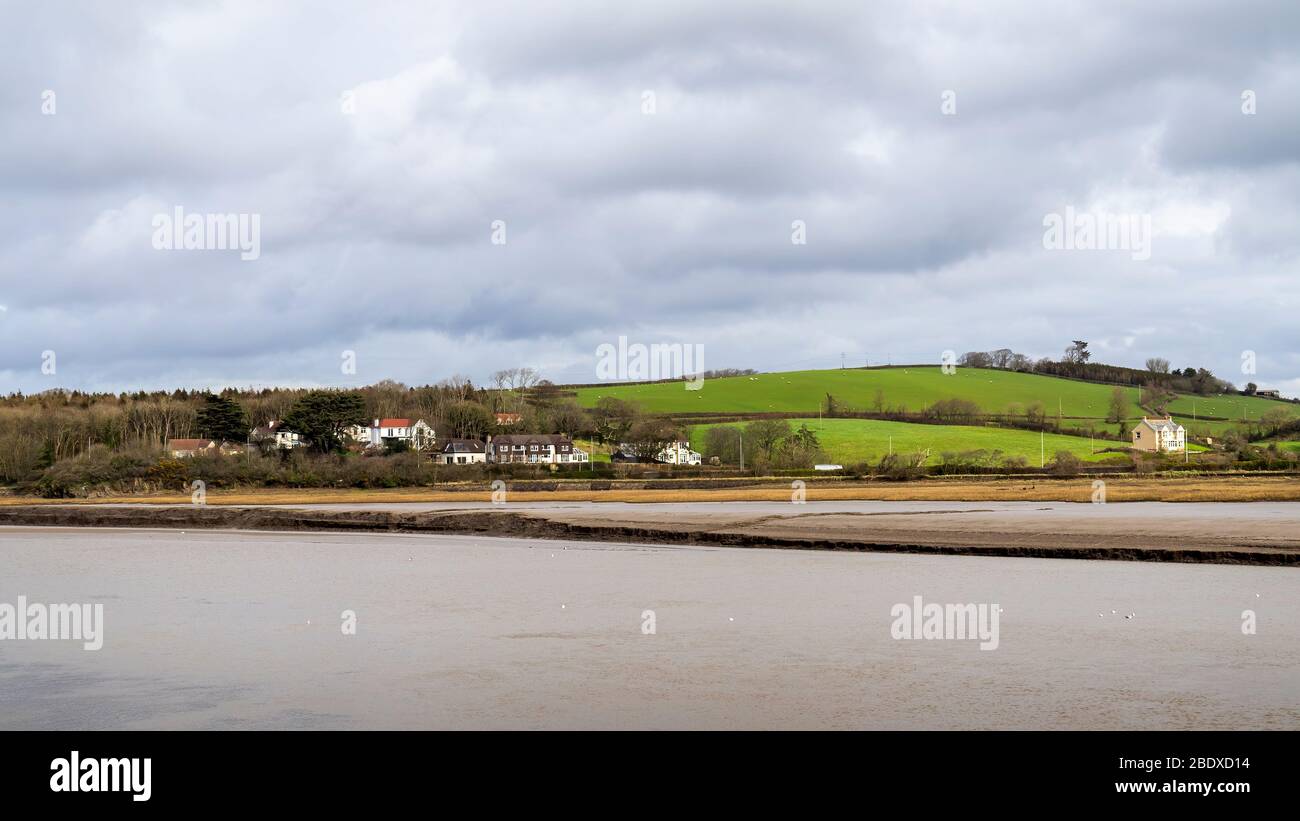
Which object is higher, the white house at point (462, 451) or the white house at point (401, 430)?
the white house at point (401, 430)

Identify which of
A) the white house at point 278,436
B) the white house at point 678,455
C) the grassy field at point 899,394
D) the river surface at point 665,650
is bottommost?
the river surface at point 665,650

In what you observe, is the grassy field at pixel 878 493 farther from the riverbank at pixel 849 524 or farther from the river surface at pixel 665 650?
the river surface at pixel 665 650

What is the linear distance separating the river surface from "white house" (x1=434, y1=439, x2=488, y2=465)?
73.8 meters

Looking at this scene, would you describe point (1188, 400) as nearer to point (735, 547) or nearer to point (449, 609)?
point (735, 547)

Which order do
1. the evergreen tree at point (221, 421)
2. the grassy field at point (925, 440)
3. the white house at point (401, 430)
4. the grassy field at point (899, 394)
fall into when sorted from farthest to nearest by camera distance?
the grassy field at point (899, 394)
the white house at point (401, 430)
the evergreen tree at point (221, 421)
the grassy field at point (925, 440)

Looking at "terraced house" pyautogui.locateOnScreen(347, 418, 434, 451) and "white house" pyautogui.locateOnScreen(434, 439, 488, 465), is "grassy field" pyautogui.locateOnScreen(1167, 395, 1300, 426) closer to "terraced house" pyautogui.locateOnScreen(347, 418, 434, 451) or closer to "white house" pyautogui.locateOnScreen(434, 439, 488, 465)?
"white house" pyautogui.locateOnScreen(434, 439, 488, 465)

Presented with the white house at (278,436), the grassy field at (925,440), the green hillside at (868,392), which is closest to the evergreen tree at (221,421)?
the white house at (278,436)

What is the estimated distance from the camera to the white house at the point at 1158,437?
8531 centimetres

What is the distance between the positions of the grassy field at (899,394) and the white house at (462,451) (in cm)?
1568

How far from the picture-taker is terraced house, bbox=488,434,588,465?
95.6 meters

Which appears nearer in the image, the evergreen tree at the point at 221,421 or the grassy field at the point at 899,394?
Result: the evergreen tree at the point at 221,421

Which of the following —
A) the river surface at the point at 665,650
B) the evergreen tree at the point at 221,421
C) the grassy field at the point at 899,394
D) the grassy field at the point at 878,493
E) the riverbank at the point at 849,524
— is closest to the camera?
the river surface at the point at 665,650

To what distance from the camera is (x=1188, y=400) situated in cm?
11025
